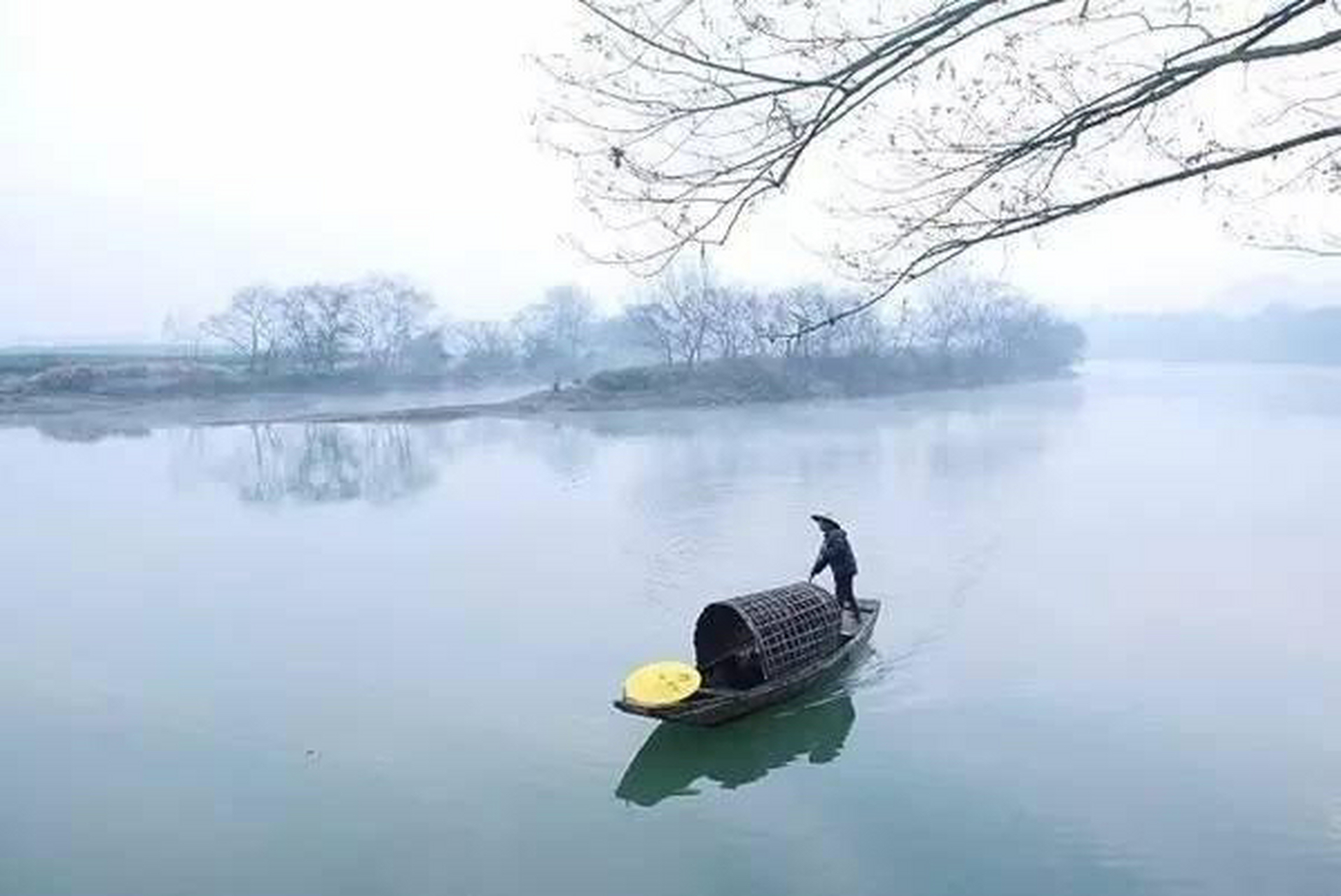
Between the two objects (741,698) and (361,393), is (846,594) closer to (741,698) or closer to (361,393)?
(741,698)

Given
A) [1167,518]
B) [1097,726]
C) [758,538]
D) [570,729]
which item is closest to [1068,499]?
[1167,518]

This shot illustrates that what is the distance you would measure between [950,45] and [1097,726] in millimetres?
6150

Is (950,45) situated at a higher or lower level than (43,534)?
higher

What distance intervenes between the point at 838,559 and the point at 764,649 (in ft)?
6.99

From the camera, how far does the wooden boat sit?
7770 mm

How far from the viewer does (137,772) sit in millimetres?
7441

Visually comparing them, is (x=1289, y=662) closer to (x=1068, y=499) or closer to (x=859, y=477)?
(x=1068, y=499)

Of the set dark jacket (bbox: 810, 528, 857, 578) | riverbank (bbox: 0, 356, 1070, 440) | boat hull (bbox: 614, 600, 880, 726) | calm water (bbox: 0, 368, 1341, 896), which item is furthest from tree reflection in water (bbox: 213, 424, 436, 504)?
boat hull (bbox: 614, 600, 880, 726)

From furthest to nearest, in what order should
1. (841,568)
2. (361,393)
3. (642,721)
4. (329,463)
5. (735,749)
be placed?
(361,393), (329,463), (841,568), (642,721), (735,749)

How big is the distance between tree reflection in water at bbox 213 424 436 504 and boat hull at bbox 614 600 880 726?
12.7 meters

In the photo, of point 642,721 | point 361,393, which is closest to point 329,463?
point 642,721

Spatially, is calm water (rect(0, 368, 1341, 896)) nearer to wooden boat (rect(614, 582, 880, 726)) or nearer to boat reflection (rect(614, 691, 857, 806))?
boat reflection (rect(614, 691, 857, 806))

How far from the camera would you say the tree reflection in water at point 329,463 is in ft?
69.1

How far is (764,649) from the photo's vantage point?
26.5ft
